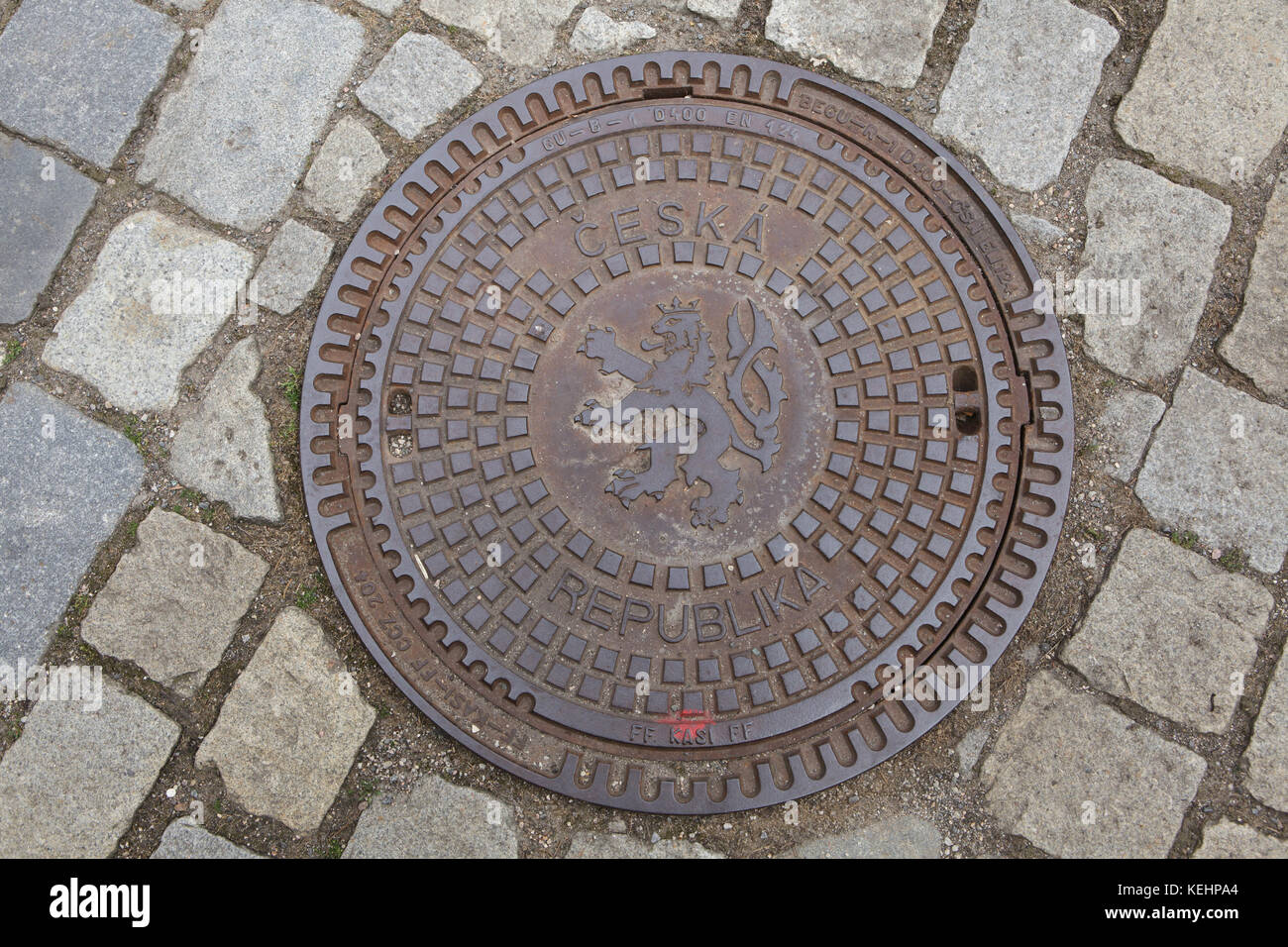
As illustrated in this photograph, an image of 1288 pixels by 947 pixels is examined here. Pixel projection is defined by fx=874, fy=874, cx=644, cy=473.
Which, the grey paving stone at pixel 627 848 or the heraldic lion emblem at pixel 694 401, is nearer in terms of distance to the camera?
the grey paving stone at pixel 627 848

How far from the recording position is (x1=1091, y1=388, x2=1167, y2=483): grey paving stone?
3131mm

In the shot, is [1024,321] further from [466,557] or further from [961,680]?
[466,557]

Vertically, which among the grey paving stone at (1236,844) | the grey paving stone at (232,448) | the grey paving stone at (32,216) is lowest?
Result: the grey paving stone at (232,448)

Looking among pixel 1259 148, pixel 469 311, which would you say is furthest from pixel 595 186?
pixel 1259 148

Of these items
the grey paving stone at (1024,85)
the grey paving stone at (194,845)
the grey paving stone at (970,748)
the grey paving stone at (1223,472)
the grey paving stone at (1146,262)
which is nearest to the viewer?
the grey paving stone at (194,845)

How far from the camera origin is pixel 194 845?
2863mm

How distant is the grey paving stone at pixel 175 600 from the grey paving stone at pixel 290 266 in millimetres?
845

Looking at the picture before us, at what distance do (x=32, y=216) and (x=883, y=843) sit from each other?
148 inches

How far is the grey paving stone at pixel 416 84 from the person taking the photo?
330 centimetres

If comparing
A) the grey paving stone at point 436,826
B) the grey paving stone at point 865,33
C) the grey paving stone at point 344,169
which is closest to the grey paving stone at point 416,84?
the grey paving stone at point 344,169

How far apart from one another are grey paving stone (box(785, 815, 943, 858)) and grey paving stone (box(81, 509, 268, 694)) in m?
2.07

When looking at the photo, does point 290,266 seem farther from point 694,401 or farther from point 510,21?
point 694,401

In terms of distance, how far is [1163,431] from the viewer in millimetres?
3139

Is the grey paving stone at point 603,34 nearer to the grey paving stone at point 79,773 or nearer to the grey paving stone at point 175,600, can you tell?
the grey paving stone at point 175,600
